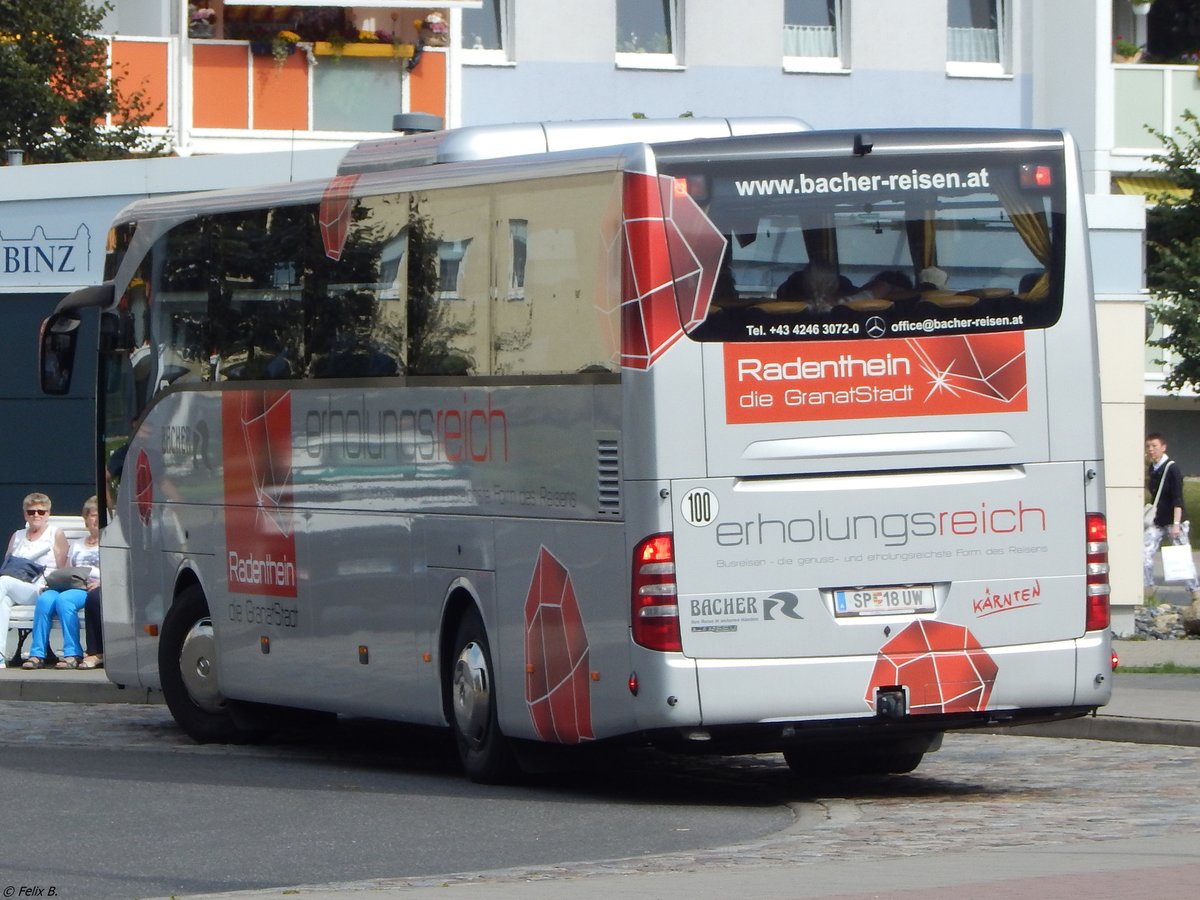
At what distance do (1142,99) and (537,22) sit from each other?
1021 cm

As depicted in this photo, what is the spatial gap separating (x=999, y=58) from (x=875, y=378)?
29392 millimetres

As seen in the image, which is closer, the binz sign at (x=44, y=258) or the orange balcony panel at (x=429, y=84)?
the binz sign at (x=44, y=258)

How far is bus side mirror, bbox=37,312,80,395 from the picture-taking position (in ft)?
54.5

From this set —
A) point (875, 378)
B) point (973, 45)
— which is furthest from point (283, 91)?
point (875, 378)

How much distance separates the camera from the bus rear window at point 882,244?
11438 millimetres

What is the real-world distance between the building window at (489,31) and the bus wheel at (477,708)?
82.9 ft

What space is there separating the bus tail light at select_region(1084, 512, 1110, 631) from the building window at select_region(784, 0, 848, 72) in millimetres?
27518

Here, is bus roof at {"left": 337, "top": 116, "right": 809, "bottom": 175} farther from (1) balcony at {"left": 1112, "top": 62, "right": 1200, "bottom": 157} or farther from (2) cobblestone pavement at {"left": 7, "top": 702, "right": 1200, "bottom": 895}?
(1) balcony at {"left": 1112, "top": 62, "right": 1200, "bottom": 157}

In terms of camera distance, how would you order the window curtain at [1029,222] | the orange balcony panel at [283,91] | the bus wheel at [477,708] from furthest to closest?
1. the orange balcony panel at [283,91]
2. the bus wheel at [477,708]
3. the window curtain at [1029,222]

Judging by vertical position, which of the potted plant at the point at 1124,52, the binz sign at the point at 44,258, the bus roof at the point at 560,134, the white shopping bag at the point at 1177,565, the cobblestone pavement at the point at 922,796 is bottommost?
the cobblestone pavement at the point at 922,796

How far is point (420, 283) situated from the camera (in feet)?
43.4

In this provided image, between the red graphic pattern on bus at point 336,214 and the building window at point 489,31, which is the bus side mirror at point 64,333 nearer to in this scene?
the red graphic pattern on bus at point 336,214

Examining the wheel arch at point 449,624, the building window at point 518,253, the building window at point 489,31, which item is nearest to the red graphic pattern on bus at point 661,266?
the building window at point 518,253

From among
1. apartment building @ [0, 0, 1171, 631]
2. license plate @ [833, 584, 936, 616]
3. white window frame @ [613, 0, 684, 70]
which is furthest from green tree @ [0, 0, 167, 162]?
license plate @ [833, 584, 936, 616]
